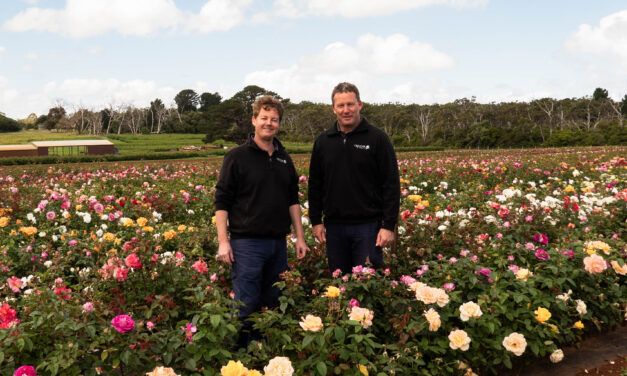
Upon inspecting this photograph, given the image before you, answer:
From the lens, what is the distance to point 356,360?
2295 mm

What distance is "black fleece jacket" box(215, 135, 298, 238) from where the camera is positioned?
2830 millimetres

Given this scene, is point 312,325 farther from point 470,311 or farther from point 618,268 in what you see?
point 618,268

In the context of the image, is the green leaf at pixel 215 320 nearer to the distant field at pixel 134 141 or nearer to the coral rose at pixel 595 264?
the coral rose at pixel 595 264

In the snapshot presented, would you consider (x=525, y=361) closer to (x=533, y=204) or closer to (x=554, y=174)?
(x=533, y=204)

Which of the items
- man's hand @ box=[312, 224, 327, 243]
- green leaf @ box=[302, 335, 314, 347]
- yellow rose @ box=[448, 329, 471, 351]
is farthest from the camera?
man's hand @ box=[312, 224, 327, 243]

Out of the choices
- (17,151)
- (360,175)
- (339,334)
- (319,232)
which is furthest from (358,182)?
(17,151)

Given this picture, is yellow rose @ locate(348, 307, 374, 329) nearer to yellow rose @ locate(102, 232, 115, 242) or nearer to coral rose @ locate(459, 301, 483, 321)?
coral rose @ locate(459, 301, 483, 321)

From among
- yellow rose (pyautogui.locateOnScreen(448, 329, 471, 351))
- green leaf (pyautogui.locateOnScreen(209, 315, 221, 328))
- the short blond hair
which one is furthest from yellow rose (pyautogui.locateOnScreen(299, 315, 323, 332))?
the short blond hair

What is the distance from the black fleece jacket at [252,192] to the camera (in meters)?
2.83

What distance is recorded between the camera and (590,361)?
336cm

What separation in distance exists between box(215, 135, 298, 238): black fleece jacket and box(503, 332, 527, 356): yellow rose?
1.57 metres

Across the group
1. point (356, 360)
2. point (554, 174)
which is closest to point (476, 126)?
point (554, 174)

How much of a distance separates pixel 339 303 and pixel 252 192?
0.91 metres

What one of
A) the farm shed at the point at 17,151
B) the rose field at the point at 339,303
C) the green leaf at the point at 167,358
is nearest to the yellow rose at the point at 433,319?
the rose field at the point at 339,303
